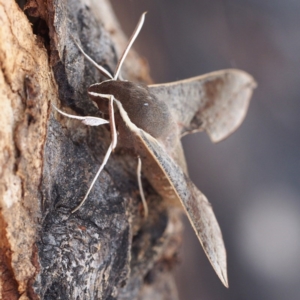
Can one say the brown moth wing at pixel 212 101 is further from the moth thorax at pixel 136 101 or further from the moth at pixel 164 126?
the moth thorax at pixel 136 101

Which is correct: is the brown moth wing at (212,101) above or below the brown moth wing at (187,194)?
above

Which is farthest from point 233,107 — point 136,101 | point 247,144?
point 136,101

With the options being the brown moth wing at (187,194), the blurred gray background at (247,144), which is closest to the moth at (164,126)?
the brown moth wing at (187,194)

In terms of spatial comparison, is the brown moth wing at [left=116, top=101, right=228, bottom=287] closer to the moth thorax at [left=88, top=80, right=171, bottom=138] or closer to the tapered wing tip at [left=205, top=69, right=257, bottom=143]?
the moth thorax at [left=88, top=80, right=171, bottom=138]

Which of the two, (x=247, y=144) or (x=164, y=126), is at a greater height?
(x=164, y=126)

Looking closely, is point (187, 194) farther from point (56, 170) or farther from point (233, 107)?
point (233, 107)

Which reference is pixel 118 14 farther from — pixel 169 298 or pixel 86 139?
pixel 169 298
